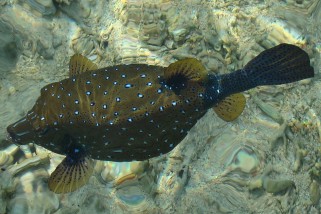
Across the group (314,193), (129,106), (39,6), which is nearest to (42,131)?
(129,106)

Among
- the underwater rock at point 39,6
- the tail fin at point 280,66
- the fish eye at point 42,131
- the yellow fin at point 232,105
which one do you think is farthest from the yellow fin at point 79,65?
the underwater rock at point 39,6

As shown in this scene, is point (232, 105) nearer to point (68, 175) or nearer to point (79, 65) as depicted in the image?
point (79, 65)

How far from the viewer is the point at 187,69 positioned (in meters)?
4.08

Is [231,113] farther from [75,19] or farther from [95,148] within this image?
[75,19]

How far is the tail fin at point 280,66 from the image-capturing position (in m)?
4.21

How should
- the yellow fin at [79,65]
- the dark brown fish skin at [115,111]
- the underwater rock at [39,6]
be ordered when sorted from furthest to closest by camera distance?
the underwater rock at [39,6] < the yellow fin at [79,65] < the dark brown fish skin at [115,111]

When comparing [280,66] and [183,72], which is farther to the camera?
[280,66]

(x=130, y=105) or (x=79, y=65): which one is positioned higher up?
(x=79, y=65)

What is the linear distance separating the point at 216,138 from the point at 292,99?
4.36 feet

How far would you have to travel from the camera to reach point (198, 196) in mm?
5398

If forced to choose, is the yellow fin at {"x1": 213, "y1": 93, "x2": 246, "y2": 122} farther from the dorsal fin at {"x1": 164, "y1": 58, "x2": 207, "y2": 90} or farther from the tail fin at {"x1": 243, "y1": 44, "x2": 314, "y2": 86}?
the dorsal fin at {"x1": 164, "y1": 58, "x2": 207, "y2": 90}

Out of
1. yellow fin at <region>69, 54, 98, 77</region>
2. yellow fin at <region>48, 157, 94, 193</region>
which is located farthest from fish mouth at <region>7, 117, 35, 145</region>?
yellow fin at <region>69, 54, 98, 77</region>

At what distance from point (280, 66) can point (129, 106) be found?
165 cm

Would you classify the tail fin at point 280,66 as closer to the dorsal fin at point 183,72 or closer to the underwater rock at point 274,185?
the dorsal fin at point 183,72
